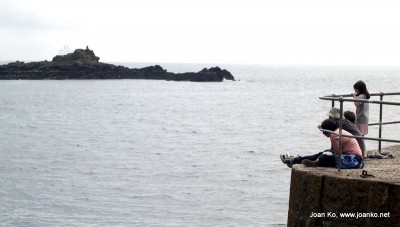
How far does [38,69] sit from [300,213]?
517 feet

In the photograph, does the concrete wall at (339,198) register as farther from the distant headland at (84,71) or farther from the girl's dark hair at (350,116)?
the distant headland at (84,71)

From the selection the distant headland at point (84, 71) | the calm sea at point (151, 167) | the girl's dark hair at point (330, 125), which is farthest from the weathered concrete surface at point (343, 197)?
the distant headland at point (84, 71)

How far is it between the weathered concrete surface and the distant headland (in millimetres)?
142277

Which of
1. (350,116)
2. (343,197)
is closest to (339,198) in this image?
(343,197)

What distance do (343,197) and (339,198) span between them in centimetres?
5

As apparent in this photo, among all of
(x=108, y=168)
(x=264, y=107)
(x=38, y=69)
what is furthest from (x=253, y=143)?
(x=38, y=69)

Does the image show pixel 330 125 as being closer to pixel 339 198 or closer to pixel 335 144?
pixel 335 144

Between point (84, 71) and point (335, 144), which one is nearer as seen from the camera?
point (335, 144)

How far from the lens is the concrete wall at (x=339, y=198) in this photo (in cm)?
629

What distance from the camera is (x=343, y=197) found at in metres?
6.59

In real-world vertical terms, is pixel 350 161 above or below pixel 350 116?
below

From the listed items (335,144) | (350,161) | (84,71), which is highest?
(84,71)

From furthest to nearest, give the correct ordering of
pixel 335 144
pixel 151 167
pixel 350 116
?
1. pixel 151 167
2. pixel 350 116
3. pixel 335 144

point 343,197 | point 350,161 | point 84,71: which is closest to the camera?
point 343,197
